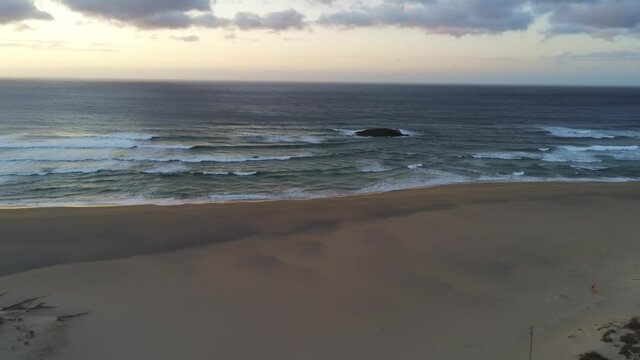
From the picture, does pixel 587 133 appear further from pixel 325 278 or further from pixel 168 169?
pixel 325 278

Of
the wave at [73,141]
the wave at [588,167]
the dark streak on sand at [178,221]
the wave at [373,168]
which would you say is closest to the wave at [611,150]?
the wave at [588,167]

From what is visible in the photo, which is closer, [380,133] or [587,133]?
[380,133]

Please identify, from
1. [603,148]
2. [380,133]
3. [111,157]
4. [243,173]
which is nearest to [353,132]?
[380,133]

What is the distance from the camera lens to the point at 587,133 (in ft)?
162

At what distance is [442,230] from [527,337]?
8.29 m

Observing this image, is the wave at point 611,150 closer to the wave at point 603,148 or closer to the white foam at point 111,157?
the wave at point 603,148

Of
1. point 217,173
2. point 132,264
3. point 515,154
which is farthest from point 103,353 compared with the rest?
point 515,154

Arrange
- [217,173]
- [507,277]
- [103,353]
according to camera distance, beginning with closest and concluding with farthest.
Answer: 1. [103,353]
2. [507,277]
3. [217,173]

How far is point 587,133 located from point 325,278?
1814 inches

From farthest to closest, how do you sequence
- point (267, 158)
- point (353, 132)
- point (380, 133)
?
point (353, 132) < point (380, 133) < point (267, 158)

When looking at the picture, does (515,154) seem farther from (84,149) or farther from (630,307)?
(84,149)

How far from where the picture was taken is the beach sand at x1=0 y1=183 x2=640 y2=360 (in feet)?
33.8

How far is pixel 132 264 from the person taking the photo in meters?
14.8

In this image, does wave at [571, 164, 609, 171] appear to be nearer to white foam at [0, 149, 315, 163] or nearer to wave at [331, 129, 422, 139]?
wave at [331, 129, 422, 139]
